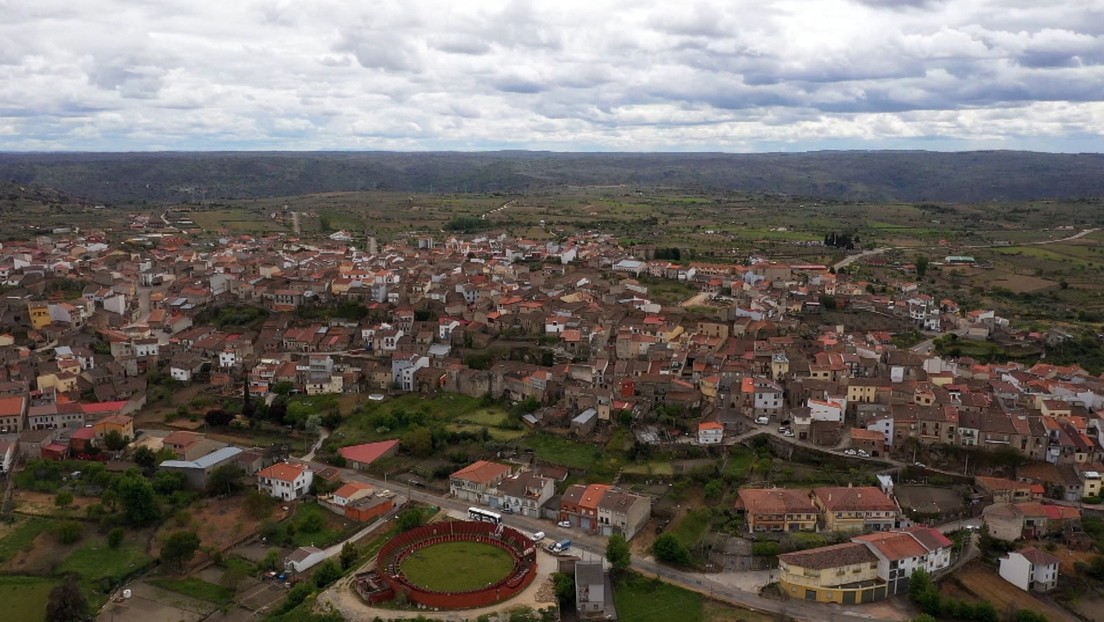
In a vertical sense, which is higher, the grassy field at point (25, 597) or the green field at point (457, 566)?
the green field at point (457, 566)

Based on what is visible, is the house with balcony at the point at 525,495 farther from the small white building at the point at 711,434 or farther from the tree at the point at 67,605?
the tree at the point at 67,605

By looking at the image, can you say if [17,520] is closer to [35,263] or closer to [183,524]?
[183,524]

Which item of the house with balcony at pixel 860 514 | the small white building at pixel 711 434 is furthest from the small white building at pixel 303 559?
the house with balcony at pixel 860 514

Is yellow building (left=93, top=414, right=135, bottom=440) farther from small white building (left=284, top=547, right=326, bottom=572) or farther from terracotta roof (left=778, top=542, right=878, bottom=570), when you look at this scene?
terracotta roof (left=778, top=542, right=878, bottom=570)

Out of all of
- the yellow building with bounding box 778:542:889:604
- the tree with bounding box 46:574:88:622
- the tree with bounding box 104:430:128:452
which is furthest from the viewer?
the tree with bounding box 104:430:128:452

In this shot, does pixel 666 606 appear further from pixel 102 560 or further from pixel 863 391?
pixel 102 560

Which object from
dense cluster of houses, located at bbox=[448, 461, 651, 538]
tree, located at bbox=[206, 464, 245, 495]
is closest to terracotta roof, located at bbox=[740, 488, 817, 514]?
dense cluster of houses, located at bbox=[448, 461, 651, 538]

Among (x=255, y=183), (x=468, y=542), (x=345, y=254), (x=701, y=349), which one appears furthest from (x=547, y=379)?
(x=255, y=183)
